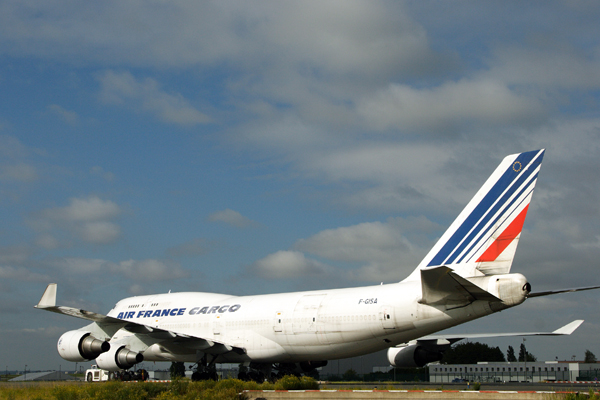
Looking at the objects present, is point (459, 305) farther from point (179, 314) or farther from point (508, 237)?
point (179, 314)

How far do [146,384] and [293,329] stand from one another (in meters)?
5.68

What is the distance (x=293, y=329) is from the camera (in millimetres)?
21656

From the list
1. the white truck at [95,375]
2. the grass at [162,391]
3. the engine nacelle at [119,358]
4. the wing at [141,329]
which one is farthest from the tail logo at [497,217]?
the white truck at [95,375]

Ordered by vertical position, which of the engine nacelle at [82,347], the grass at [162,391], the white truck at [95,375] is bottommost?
the white truck at [95,375]

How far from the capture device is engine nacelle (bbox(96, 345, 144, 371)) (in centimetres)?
2367

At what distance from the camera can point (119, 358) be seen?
2373 cm

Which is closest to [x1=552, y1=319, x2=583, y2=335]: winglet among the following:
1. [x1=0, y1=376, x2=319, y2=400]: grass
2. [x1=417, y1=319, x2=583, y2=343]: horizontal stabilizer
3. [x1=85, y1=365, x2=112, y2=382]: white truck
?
[x1=417, y1=319, x2=583, y2=343]: horizontal stabilizer

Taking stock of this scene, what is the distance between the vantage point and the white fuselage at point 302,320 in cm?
1864

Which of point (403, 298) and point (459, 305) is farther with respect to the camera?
point (403, 298)

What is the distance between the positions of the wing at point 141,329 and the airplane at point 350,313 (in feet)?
0.12

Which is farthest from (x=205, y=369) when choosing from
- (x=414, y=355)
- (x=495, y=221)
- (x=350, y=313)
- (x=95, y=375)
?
(x=495, y=221)

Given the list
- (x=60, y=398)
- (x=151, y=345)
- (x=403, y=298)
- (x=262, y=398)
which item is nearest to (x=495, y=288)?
(x=403, y=298)

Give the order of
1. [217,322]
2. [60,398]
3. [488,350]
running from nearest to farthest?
1. [60,398]
2. [217,322]
3. [488,350]

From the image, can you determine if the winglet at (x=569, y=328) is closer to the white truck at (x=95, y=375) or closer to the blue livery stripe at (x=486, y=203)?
the blue livery stripe at (x=486, y=203)
